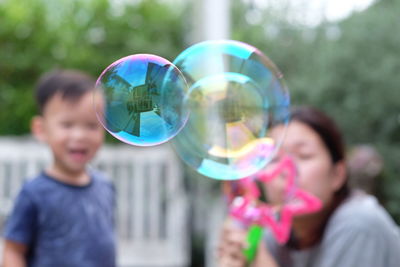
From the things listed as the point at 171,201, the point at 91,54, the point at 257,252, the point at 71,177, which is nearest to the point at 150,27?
the point at 91,54

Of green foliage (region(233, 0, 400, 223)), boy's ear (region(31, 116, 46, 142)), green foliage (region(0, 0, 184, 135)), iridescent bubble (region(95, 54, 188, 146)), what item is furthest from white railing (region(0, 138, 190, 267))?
iridescent bubble (region(95, 54, 188, 146))

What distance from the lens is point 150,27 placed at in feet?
15.0

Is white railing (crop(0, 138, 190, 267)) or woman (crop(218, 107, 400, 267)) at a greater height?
woman (crop(218, 107, 400, 267))

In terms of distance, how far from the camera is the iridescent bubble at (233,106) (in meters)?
1.53

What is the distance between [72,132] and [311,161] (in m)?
0.76

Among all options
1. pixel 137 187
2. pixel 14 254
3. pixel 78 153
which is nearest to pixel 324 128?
pixel 78 153

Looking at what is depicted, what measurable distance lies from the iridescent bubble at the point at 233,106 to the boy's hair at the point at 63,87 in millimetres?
400

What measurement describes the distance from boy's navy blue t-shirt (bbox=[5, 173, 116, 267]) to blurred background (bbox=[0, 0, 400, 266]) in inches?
47.2

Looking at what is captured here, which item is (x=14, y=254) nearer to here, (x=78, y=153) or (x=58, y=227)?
(x=58, y=227)

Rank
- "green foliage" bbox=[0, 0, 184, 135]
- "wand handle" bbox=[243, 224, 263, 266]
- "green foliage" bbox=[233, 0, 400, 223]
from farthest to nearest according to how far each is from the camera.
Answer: "green foliage" bbox=[0, 0, 184, 135]
"green foliage" bbox=[233, 0, 400, 223]
"wand handle" bbox=[243, 224, 263, 266]

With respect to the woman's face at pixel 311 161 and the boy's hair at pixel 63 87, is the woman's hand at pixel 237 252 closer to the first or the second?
the woman's face at pixel 311 161

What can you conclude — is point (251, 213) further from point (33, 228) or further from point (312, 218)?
point (33, 228)

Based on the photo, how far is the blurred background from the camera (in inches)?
92.7

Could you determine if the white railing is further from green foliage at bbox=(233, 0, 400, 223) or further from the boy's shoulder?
the boy's shoulder
